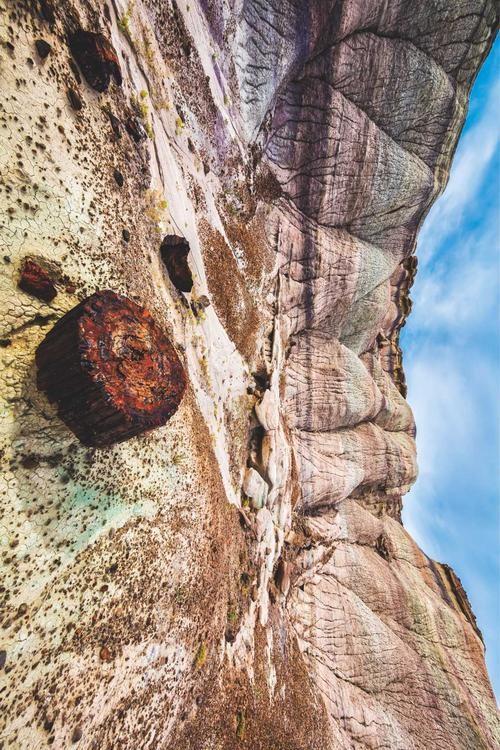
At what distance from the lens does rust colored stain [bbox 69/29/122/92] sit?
572cm

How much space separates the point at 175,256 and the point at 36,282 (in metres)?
3.69

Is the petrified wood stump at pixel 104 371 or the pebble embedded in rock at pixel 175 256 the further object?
the pebble embedded in rock at pixel 175 256

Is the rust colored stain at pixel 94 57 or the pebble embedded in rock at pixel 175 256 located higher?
the rust colored stain at pixel 94 57

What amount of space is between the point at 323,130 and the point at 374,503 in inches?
976

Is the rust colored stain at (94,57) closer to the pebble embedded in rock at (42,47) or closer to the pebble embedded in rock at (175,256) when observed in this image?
the pebble embedded in rock at (42,47)

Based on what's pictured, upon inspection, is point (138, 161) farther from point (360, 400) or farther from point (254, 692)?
point (360, 400)

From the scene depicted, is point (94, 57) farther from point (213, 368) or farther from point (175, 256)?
point (213, 368)

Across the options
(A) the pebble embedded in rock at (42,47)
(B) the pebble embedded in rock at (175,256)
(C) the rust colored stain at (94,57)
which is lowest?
(B) the pebble embedded in rock at (175,256)

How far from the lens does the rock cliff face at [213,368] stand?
470 centimetres

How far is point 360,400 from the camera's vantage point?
22.8 metres

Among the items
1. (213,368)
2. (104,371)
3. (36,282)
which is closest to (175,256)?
(213,368)

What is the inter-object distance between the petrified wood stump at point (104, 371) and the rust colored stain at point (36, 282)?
21.9 inches

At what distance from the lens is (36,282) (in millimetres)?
4785

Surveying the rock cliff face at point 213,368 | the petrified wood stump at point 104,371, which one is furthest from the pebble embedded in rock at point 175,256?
the petrified wood stump at point 104,371
